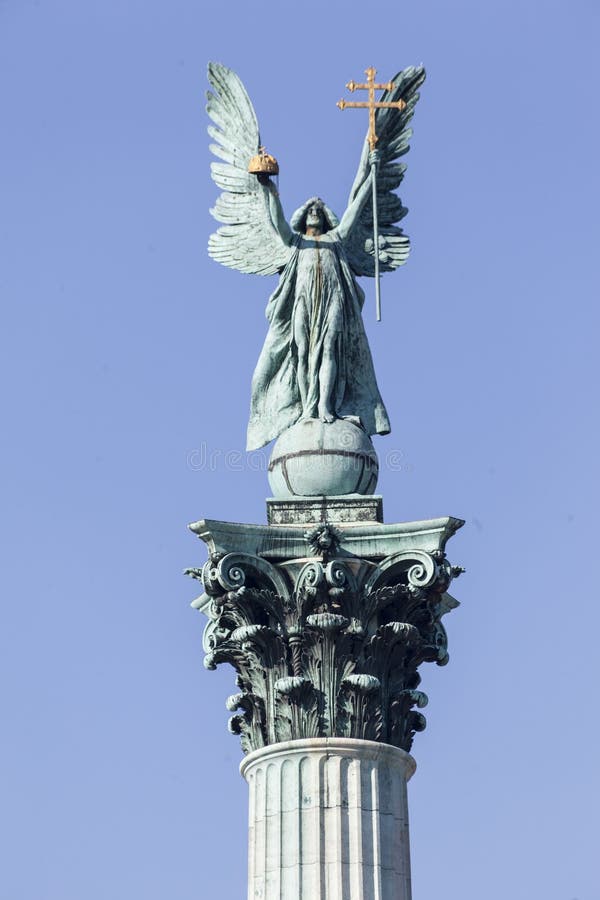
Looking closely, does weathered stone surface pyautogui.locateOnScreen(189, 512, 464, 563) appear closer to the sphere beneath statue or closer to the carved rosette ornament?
the carved rosette ornament

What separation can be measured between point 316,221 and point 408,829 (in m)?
10.5

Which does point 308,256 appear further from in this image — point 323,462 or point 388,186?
point 323,462

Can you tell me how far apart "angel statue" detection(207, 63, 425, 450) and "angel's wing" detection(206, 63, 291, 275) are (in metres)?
0.02

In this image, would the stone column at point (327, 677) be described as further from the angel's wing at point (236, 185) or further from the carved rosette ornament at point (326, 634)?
the angel's wing at point (236, 185)

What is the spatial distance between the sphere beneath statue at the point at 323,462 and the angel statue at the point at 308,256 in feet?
1.19

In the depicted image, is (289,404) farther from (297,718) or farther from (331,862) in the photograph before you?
(331,862)

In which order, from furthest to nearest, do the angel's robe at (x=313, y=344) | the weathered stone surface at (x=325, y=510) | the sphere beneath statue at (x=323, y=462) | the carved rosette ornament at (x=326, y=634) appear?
1. the angel's robe at (x=313, y=344)
2. the sphere beneath statue at (x=323, y=462)
3. the weathered stone surface at (x=325, y=510)
4. the carved rosette ornament at (x=326, y=634)

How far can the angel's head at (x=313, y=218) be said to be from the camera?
34375mm

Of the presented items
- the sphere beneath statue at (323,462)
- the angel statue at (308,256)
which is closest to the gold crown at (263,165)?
the angel statue at (308,256)

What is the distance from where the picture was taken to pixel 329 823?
29312 mm

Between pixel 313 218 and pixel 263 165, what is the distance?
251 centimetres

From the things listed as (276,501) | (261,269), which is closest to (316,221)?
(261,269)

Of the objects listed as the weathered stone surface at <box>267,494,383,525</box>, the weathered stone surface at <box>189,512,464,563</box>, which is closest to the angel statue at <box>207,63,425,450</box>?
the weathered stone surface at <box>267,494,383,525</box>

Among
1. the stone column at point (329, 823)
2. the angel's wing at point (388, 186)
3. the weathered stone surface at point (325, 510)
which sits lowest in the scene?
the stone column at point (329, 823)
